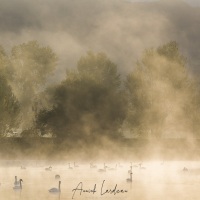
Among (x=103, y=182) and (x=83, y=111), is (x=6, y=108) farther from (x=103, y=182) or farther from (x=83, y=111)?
(x=103, y=182)

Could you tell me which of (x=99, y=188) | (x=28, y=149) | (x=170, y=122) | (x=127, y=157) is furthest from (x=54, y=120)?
(x=99, y=188)

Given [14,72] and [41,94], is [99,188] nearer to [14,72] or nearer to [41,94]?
[41,94]

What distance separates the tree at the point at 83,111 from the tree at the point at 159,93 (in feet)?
14.9

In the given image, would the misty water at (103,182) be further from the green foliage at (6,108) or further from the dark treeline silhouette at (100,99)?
the dark treeline silhouette at (100,99)

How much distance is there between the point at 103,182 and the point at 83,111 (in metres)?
31.8

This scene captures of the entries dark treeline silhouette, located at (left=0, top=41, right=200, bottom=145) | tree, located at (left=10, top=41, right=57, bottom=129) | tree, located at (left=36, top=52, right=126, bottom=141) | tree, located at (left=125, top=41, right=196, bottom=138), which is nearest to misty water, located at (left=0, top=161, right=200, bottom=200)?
tree, located at (left=36, top=52, right=126, bottom=141)

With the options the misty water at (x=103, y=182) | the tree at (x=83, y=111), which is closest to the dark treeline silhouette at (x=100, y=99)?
the tree at (x=83, y=111)

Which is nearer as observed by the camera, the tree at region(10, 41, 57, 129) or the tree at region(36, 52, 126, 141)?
the tree at region(36, 52, 126, 141)

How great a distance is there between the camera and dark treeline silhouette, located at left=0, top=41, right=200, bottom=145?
262 ft

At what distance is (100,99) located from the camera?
271 ft

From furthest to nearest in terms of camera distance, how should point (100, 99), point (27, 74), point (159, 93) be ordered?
point (27, 74)
point (159, 93)
point (100, 99)

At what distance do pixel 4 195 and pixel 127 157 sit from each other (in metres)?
41.1

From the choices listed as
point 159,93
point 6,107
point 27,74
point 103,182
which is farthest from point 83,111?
point 103,182

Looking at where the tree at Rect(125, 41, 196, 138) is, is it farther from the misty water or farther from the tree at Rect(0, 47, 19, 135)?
the tree at Rect(0, 47, 19, 135)
